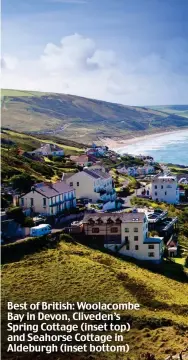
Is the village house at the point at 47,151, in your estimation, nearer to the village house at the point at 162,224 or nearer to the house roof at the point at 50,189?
the house roof at the point at 50,189

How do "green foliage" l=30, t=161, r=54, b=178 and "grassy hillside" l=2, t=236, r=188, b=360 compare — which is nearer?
"grassy hillside" l=2, t=236, r=188, b=360

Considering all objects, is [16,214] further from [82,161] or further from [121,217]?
[82,161]


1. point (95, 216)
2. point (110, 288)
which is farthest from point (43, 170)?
point (110, 288)

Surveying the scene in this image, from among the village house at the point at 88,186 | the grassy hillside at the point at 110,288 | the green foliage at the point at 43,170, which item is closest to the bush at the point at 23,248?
the grassy hillside at the point at 110,288

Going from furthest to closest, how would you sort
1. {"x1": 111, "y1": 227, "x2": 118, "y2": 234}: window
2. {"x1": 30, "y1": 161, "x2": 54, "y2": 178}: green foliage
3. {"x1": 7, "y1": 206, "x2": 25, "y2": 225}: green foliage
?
{"x1": 30, "y1": 161, "x2": 54, "y2": 178}: green foliage, {"x1": 111, "y1": 227, "x2": 118, "y2": 234}: window, {"x1": 7, "y1": 206, "x2": 25, "y2": 225}: green foliage

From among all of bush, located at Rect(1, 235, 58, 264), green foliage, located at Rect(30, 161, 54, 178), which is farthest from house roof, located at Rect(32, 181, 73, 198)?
green foliage, located at Rect(30, 161, 54, 178)

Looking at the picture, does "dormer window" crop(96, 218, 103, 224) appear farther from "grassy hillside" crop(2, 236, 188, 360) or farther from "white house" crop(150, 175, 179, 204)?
"white house" crop(150, 175, 179, 204)
